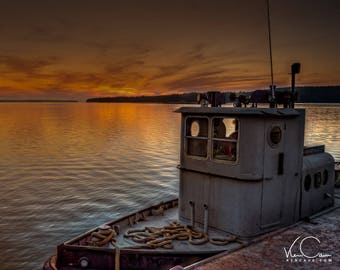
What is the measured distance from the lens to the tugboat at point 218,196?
8.07 meters

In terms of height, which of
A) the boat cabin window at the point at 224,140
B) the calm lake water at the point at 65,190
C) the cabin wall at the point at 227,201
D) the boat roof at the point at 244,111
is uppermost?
the boat roof at the point at 244,111

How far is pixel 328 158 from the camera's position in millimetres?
11414

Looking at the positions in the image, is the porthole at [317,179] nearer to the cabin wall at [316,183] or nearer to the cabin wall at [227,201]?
the cabin wall at [316,183]

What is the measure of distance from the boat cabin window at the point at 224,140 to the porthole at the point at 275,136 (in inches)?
37.1

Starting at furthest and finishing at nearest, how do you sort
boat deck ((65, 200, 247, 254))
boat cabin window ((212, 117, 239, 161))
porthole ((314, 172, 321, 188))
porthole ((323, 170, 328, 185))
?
porthole ((323, 170, 328, 185)) → porthole ((314, 172, 321, 188)) → boat cabin window ((212, 117, 239, 161)) → boat deck ((65, 200, 247, 254))

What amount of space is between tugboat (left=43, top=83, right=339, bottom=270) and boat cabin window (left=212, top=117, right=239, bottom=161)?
27 mm

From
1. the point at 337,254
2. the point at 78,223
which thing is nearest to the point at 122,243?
the point at 337,254

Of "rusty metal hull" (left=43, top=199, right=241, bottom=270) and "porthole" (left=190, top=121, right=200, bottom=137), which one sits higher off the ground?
"porthole" (left=190, top=121, right=200, bottom=137)

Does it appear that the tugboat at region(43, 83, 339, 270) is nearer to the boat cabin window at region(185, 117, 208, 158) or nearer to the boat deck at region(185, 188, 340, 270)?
the boat cabin window at region(185, 117, 208, 158)

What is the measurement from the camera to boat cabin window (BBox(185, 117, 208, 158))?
9.45 m

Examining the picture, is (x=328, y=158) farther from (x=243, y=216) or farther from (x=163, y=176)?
(x=163, y=176)

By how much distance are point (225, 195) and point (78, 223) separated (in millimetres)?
10109

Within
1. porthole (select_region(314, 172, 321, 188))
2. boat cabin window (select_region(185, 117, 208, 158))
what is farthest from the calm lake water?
porthole (select_region(314, 172, 321, 188))

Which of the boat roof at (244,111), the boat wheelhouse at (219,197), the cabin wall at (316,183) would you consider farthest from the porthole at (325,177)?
the boat roof at (244,111)
